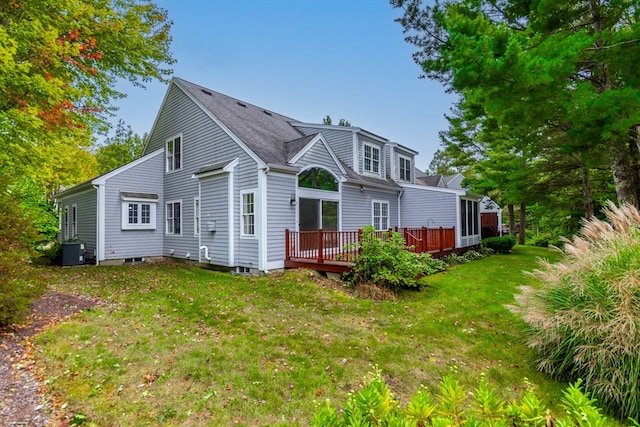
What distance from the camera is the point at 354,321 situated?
19.9 ft

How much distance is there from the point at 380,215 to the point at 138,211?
34.8 ft

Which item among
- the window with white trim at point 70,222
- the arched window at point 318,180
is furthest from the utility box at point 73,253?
the arched window at point 318,180

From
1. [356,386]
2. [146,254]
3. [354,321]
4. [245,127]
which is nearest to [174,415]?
[356,386]

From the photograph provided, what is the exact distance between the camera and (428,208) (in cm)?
1516

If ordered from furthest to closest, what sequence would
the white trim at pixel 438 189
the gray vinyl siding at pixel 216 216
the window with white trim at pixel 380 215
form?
1. the window with white trim at pixel 380 215
2. the white trim at pixel 438 189
3. the gray vinyl siding at pixel 216 216

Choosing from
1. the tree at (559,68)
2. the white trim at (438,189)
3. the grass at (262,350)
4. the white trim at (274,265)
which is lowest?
the grass at (262,350)

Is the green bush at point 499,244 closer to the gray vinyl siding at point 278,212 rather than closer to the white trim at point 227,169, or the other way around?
the gray vinyl siding at point 278,212

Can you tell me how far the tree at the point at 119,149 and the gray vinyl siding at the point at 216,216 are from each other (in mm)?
23349

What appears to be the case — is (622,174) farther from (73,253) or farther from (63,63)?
(73,253)

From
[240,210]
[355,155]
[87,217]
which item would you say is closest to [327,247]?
[240,210]

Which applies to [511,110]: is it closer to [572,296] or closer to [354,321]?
[572,296]

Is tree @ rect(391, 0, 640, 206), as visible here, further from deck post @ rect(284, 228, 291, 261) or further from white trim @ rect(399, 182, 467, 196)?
Answer: deck post @ rect(284, 228, 291, 261)

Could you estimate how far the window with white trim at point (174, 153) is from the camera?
1351cm

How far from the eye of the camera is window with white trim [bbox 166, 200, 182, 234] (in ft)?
43.3
